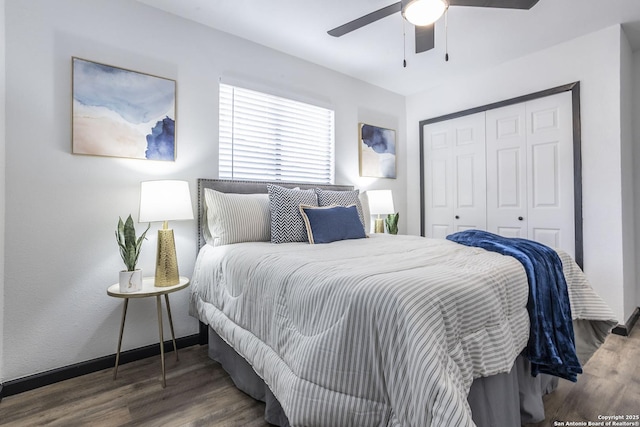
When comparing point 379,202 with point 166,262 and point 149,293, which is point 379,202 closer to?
point 166,262

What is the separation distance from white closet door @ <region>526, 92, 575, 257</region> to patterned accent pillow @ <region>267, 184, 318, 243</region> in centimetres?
237

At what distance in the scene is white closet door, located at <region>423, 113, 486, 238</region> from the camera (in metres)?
3.61

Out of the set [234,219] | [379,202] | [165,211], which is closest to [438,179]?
[379,202]

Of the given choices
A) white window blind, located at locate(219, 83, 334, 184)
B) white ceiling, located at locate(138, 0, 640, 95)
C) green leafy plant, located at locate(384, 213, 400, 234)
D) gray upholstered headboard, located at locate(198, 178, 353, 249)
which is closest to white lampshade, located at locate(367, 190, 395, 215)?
green leafy plant, located at locate(384, 213, 400, 234)

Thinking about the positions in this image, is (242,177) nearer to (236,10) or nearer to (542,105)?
→ (236,10)

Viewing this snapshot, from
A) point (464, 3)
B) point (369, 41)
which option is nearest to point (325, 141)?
point (369, 41)

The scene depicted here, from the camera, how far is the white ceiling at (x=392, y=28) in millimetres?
2367

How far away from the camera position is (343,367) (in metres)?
1.04

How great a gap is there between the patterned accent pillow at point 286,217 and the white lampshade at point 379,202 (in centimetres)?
122

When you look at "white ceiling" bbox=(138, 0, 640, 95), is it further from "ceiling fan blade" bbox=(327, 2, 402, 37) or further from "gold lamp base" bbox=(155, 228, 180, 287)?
"gold lamp base" bbox=(155, 228, 180, 287)

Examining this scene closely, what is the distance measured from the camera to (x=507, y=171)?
336 cm

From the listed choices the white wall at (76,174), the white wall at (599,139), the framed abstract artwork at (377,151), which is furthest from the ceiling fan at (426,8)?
the framed abstract artwork at (377,151)

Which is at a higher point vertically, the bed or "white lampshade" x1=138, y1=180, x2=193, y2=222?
"white lampshade" x1=138, y1=180, x2=193, y2=222

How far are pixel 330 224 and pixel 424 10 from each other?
148 centimetres
